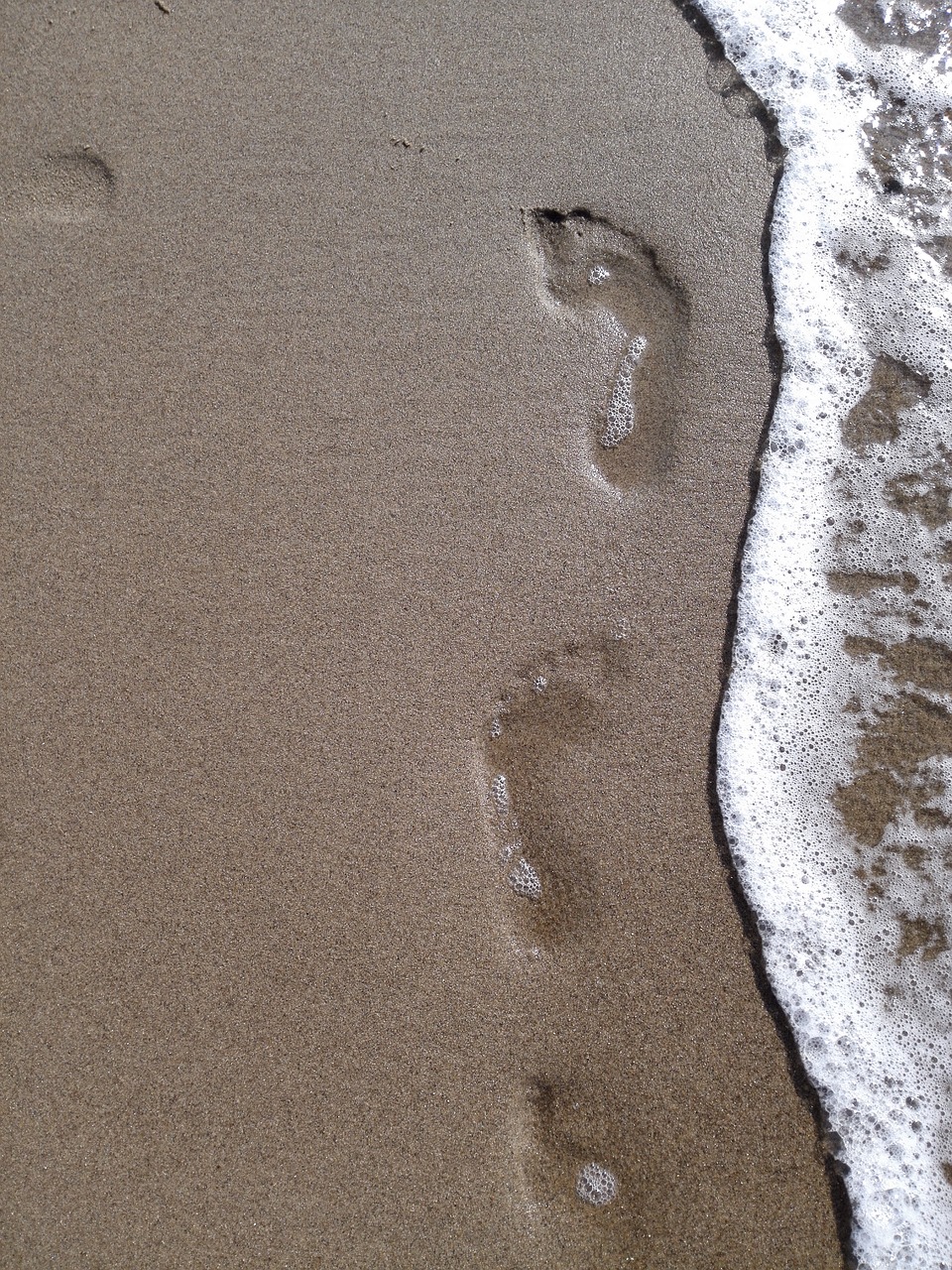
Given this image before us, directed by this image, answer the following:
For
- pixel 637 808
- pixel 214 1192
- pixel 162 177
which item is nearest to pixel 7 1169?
pixel 214 1192

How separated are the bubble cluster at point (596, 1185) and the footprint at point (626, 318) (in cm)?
163

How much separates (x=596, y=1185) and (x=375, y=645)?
133 cm

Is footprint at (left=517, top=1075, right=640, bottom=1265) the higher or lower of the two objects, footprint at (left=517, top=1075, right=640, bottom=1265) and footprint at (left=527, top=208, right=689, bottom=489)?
the lower

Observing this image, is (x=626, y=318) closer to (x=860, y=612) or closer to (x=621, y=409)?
(x=621, y=409)

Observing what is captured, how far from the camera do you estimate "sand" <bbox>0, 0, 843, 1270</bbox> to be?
1802 millimetres

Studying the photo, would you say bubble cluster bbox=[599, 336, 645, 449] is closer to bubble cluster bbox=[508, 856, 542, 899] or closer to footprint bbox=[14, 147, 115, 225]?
bubble cluster bbox=[508, 856, 542, 899]

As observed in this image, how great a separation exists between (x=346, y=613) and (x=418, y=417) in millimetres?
560

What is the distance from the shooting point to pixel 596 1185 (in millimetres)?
1796

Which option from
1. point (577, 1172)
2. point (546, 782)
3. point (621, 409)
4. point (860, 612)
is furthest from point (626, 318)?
point (577, 1172)

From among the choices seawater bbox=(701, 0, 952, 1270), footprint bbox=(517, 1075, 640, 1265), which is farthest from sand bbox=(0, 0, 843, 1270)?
seawater bbox=(701, 0, 952, 1270)

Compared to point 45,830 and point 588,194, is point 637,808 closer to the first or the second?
point 45,830

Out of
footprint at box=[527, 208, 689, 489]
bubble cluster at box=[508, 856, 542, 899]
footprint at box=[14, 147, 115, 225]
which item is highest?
footprint at box=[527, 208, 689, 489]

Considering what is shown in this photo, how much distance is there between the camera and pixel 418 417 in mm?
2139

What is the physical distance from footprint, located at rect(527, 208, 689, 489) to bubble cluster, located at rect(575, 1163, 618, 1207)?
1.63 meters
